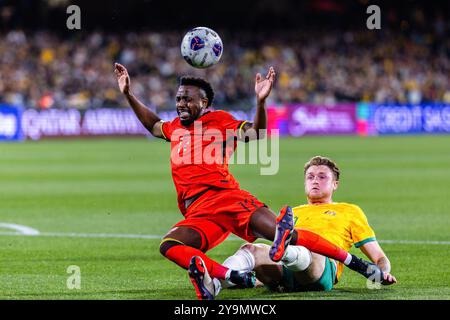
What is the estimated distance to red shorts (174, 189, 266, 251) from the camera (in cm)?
758

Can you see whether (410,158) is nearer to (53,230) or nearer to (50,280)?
(53,230)

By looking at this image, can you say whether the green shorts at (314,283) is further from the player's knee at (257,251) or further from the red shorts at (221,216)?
the red shorts at (221,216)

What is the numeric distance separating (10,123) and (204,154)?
90.8 feet

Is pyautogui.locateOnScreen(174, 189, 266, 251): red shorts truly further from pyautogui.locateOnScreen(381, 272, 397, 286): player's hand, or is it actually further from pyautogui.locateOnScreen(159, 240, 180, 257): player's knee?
pyautogui.locateOnScreen(381, 272, 397, 286): player's hand

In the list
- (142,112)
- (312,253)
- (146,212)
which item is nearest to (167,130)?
(142,112)

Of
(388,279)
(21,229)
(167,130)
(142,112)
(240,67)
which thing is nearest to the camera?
(388,279)

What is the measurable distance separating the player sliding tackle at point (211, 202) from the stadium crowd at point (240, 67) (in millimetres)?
28398

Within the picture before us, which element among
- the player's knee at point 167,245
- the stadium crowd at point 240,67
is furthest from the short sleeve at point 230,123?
the stadium crowd at point 240,67

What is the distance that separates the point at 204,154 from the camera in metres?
7.89

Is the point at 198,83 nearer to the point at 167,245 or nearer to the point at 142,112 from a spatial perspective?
the point at 142,112

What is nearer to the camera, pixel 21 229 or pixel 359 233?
pixel 359 233

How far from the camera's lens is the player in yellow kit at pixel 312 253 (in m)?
7.29

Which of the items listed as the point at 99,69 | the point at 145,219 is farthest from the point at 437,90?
the point at 145,219

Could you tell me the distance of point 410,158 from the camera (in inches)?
1025
